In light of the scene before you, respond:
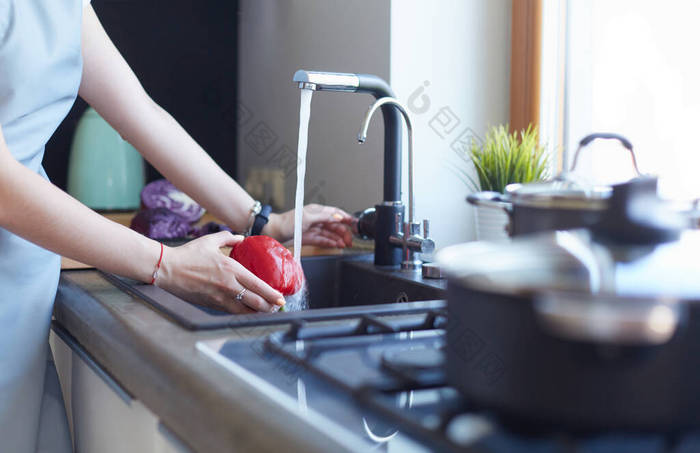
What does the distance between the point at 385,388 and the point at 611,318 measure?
0.18 meters

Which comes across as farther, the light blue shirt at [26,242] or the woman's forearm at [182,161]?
the woman's forearm at [182,161]

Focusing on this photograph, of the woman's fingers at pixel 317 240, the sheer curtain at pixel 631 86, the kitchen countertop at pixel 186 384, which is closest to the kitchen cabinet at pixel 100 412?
the kitchen countertop at pixel 186 384

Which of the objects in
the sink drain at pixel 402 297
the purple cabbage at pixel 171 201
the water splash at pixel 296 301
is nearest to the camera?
the water splash at pixel 296 301

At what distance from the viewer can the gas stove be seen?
415 mm

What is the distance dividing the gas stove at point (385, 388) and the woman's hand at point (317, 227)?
0.60m

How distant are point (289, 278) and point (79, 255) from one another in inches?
11.2

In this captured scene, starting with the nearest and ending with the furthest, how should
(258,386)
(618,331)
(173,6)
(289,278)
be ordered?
(618,331) < (258,386) < (289,278) < (173,6)

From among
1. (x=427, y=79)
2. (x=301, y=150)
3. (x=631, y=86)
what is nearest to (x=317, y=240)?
(x=301, y=150)

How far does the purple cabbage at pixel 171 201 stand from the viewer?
1.81 metres

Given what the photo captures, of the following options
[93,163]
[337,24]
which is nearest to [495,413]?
[337,24]

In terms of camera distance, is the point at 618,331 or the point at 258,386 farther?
the point at 258,386

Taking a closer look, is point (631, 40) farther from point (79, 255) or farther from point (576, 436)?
point (576, 436)

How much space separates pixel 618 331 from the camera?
36cm

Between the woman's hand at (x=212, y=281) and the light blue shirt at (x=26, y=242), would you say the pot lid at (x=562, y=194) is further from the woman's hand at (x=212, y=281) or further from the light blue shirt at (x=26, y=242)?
the light blue shirt at (x=26, y=242)
